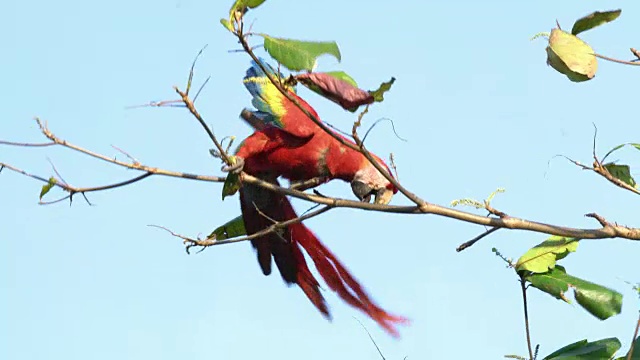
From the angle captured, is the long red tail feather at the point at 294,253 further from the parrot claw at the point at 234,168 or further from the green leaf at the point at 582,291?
the green leaf at the point at 582,291

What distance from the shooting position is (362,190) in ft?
11.9

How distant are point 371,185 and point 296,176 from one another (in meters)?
0.31

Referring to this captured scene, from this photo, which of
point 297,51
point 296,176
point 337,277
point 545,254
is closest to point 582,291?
point 545,254

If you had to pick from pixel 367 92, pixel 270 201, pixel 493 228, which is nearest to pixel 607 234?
pixel 493 228

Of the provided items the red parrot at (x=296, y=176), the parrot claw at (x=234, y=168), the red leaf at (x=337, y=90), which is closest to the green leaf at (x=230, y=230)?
the red parrot at (x=296, y=176)

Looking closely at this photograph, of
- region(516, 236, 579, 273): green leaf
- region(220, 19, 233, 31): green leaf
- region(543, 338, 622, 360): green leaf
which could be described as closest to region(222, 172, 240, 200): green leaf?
region(220, 19, 233, 31): green leaf

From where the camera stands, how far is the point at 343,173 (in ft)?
12.0

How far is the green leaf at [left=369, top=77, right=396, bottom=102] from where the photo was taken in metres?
2.23

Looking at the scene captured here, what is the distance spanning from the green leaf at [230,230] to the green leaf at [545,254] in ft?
3.94

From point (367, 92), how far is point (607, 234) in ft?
2.43

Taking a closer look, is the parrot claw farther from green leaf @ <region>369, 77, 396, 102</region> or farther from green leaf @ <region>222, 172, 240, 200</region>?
green leaf @ <region>369, 77, 396, 102</region>

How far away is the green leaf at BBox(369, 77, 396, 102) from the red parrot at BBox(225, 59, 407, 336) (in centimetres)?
114

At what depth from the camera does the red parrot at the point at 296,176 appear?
3521 millimetres

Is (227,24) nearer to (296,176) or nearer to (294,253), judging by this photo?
(296,176)
